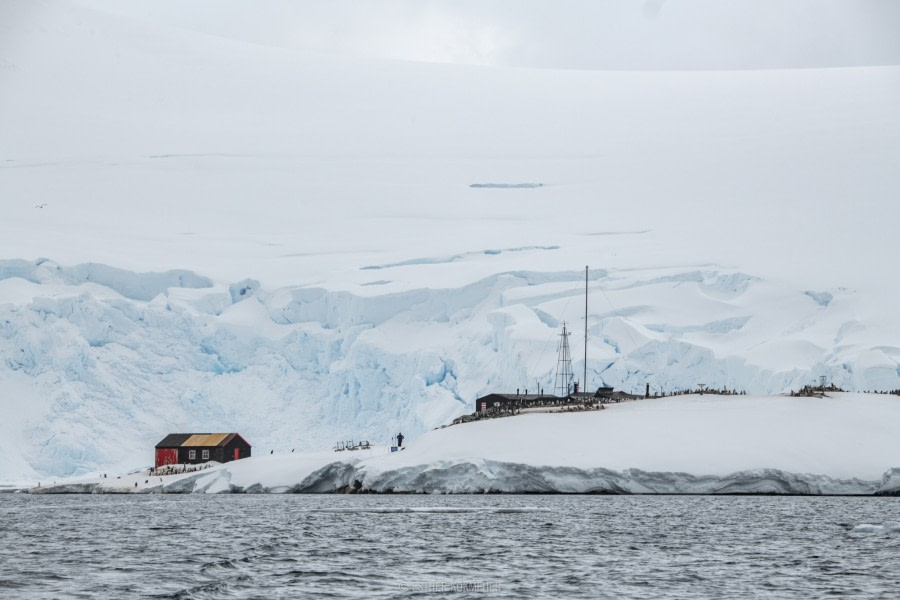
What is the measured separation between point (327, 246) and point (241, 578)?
75.0 metres

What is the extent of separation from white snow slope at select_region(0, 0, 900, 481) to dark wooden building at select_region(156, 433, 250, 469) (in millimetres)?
1428

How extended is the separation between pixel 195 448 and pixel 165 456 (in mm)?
1795

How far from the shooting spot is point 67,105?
146250mm

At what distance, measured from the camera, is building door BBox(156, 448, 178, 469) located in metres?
72.4

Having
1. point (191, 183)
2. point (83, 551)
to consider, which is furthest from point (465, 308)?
point (83, 551)

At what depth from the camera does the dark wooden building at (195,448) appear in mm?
72250

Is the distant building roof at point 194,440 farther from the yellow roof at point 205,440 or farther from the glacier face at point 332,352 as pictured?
the glacier face at point 332,352

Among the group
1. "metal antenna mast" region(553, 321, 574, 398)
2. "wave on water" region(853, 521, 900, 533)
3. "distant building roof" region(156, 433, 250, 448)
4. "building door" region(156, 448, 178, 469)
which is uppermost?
"metal antenna mast" region(553, 321, 574, 398)

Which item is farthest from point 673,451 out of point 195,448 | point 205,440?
point 205,440

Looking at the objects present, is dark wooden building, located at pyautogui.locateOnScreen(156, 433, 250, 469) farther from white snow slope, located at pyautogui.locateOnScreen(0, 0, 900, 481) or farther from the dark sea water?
the dark sea water

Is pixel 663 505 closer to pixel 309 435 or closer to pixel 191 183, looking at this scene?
pixel 309 435

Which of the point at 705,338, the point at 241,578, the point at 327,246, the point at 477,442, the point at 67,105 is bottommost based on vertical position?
the point at 241,578

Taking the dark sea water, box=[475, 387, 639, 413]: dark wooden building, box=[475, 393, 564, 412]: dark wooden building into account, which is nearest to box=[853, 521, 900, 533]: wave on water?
the dark sea water

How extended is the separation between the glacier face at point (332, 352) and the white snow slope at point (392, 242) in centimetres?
16
